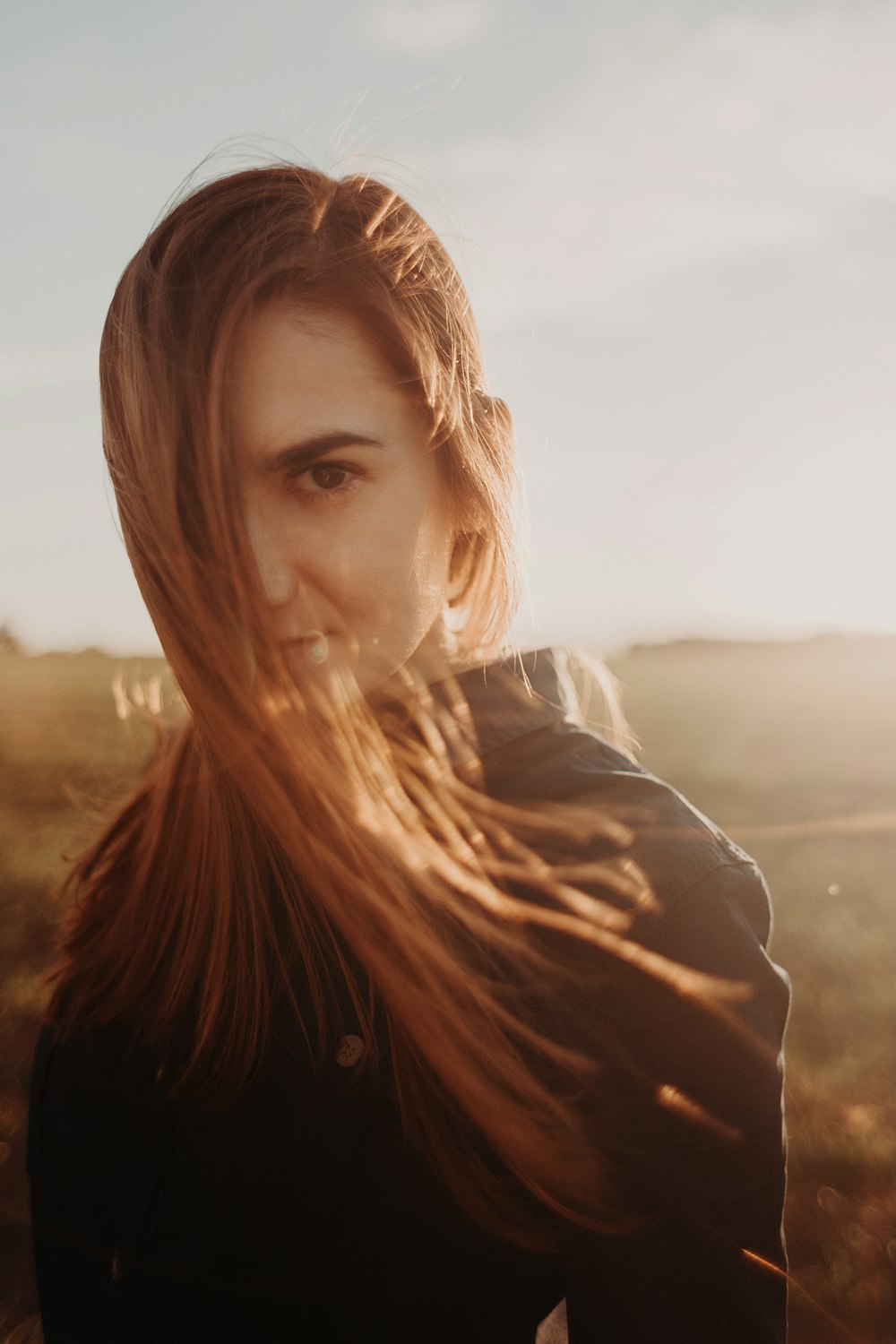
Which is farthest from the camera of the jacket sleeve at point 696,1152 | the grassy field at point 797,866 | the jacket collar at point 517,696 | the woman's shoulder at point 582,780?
the grassy field at point 797,866

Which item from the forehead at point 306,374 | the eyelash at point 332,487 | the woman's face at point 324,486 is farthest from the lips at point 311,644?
the forehead at point 306,374

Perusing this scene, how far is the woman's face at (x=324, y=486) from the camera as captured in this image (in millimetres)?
1397

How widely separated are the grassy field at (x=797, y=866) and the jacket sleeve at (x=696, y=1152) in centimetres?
131

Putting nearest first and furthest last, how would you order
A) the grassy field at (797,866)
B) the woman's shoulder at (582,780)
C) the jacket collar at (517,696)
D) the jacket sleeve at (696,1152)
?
1. the jacket sleeve at (696,1152)
2. the woman's shoulder at (582,780)
3. the jacket collar at (517,696)
4. the grassy field at (797,866)

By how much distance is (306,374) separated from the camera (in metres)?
1.42

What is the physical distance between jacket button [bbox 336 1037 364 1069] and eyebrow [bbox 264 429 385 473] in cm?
99

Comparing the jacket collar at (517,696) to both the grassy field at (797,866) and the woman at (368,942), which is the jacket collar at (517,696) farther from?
the grassy field at (797,866)

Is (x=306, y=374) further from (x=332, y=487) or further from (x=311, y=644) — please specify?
(x=311, y=644)

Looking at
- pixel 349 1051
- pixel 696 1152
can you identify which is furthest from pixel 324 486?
pixel 696 1152

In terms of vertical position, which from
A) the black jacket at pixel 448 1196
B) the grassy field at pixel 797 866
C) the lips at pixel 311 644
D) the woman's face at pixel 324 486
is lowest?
the grassy field at pixel 797 866

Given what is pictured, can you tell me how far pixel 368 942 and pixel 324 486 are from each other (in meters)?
0.78

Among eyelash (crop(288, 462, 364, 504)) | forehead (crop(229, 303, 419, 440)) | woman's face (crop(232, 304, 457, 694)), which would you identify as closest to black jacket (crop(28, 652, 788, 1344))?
woman's face (crop(232, 304, 457, 694))

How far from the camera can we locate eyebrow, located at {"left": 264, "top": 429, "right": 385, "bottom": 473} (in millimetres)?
1379

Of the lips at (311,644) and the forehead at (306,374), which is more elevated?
the forehead at (306,374)
